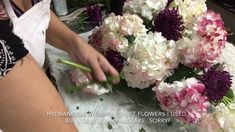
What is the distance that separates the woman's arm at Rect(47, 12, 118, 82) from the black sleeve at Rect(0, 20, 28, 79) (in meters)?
0.25

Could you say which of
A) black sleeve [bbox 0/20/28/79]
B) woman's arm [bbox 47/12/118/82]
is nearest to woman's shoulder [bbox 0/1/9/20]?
black sleeve [bbox 0/20/28/79]

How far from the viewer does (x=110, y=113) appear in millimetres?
735

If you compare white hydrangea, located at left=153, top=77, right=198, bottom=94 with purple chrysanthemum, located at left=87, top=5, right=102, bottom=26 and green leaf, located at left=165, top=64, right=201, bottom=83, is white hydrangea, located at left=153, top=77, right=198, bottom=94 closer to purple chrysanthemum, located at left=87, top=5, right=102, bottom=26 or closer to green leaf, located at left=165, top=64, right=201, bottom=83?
green leaf, located at left=165, top=64, right=201, bottom=83

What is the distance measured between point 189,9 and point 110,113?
271 mm

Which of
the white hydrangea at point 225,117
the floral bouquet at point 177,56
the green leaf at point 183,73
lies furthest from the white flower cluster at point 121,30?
the white hydrangea at point 225,117

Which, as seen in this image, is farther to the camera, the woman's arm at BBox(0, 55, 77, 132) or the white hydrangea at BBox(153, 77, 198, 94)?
the white hydrangea at BBox(153, 77, 198, 94)

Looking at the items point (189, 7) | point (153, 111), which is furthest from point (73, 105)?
point (189, 7)

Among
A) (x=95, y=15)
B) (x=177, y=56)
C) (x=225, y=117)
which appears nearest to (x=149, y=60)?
(x=177, y=56)

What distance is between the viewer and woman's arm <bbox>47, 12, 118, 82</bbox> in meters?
0.73

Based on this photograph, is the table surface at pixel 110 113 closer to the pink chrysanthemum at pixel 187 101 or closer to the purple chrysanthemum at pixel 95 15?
the pink chrysanthemum at pixel 187 101

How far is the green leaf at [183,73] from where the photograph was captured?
728 millimetres

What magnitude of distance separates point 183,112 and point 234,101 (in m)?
0.12

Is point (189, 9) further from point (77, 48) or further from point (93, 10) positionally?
point (93, 10)

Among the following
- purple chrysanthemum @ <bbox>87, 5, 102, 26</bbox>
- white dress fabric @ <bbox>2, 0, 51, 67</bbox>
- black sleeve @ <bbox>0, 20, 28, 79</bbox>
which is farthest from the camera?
purple chrysanthemum @ <bbox>87, 5, 102, 26</bbox>
